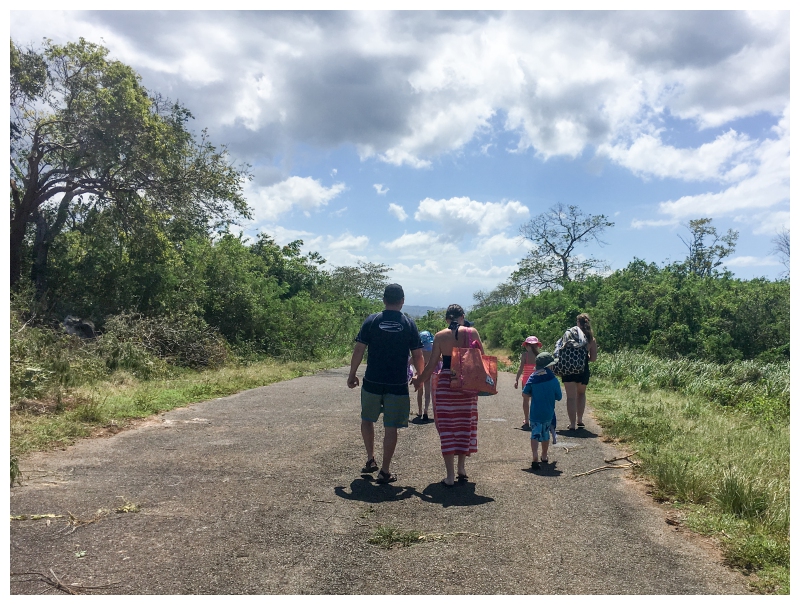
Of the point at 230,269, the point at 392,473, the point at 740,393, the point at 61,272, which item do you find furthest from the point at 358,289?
the point at 392,473

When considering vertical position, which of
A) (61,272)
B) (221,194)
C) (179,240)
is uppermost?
(221,194)

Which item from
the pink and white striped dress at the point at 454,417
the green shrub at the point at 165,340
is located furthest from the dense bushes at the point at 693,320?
the pink and white striped dress at the point at 454,417

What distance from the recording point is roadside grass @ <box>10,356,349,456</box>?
7.56 m

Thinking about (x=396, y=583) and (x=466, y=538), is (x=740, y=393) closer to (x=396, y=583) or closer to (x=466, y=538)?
(x=466, y=538)

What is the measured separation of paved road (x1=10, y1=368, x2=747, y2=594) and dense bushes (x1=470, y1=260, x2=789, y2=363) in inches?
700

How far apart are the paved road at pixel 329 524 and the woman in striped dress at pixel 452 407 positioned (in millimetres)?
319

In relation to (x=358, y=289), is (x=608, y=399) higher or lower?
lower

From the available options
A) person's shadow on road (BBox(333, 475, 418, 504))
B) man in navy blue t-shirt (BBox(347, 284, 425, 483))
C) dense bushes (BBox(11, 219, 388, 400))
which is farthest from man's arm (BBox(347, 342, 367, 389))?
dense bushes (BBox(11, 219, 388, 400))

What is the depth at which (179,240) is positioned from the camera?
71.0 ft

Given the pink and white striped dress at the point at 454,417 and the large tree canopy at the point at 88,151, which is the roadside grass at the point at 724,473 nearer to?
the pink and white striped dress at the point at 454,417

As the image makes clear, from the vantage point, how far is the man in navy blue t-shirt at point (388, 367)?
6.20 meters

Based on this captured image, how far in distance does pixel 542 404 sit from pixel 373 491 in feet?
7.54

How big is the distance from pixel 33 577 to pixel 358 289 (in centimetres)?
6242

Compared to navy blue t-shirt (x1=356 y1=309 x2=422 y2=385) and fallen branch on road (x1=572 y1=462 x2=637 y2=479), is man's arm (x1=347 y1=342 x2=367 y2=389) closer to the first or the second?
navy blue t-shirt (x1=356 y1=309 x2=422 y2=385)
